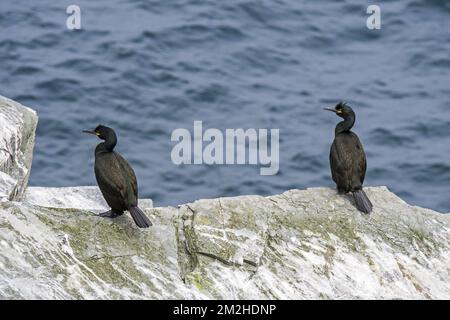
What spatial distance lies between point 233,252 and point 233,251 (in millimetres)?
11

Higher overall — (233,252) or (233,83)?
(233,252)

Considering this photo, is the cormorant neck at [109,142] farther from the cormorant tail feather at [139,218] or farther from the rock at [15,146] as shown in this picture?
the rock at [15,146]

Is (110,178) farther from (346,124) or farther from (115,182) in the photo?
(346,124)

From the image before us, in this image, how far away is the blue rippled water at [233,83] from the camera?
21.8 meters

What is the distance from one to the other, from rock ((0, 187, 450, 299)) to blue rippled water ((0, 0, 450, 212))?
9.31 metres

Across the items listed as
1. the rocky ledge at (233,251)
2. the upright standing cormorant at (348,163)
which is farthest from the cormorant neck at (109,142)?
the upright standing cormorant at (348,163)

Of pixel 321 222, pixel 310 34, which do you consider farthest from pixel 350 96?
pixel 321 222

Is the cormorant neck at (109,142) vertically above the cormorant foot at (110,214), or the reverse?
the cormorant neck at (109,142)

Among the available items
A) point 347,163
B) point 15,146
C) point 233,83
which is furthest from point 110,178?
point 233,83

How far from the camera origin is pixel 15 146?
12.5 metres

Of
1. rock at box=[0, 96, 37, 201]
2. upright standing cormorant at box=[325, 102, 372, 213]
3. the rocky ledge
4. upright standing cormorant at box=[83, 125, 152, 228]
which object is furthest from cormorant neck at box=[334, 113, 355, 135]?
rock at box=[0, 96, 37, 201]

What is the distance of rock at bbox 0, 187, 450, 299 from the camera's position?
33.1 feet

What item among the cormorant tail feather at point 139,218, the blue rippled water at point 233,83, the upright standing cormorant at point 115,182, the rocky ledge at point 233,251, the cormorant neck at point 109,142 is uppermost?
the cormorant neck at point 109,142

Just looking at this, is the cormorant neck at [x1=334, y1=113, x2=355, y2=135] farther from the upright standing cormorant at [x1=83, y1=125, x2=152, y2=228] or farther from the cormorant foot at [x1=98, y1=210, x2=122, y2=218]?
the cormorant foot at [x1=98, y1=210, x2=122, y2=218]
